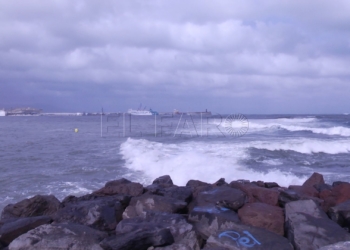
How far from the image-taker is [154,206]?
221 inches

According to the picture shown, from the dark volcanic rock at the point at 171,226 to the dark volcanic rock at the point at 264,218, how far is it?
729 mm

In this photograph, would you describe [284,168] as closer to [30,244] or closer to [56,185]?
[56,185]

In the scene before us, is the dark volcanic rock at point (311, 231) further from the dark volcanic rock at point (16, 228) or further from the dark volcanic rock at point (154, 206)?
the dark volcanic rock at point (16, 228)

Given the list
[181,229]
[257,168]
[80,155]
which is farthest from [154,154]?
[181,229]

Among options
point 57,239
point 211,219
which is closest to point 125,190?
point 211,219

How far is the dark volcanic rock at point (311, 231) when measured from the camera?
4301 millimetres

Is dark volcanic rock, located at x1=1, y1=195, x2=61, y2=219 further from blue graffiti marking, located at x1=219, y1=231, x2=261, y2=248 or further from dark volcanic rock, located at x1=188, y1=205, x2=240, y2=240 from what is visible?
blue graffiti marking, located at x1=219, y1=231, x2=261, y2=248

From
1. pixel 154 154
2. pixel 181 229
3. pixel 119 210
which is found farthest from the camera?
pixel 154 154

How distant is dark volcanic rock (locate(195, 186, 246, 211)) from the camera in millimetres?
5426

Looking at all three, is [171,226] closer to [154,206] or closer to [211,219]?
[211,219]

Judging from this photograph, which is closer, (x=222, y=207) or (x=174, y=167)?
(x=222, y=207)

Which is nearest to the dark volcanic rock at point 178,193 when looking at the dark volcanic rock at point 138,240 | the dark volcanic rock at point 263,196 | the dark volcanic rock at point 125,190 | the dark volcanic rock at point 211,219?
the dark volcanic rock at point 125,190

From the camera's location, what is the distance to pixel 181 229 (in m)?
4.70

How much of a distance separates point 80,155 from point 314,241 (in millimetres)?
14429
